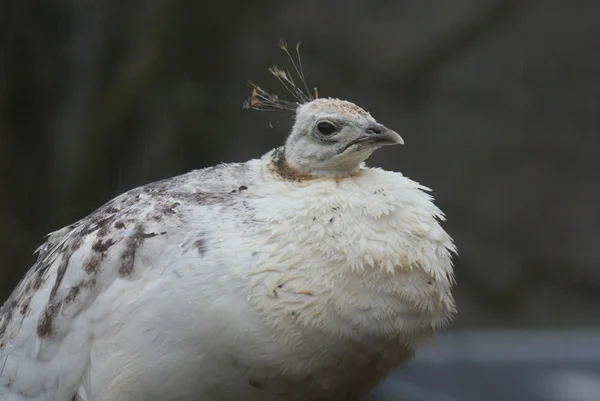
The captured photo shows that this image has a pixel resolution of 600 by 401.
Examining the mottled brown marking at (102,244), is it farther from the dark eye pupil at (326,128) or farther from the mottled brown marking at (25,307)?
the dark eye pupil at (326,128)

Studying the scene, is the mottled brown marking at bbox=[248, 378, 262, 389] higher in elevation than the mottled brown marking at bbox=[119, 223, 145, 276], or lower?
lower

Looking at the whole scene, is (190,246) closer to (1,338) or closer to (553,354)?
(1,338)

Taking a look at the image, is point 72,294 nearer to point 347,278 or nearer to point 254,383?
point 254,383

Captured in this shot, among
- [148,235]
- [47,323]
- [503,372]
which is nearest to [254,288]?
[148,235]

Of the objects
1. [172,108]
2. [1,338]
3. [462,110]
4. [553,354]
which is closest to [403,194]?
[1,338]

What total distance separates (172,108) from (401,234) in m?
4.16

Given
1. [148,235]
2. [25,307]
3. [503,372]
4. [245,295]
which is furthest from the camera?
[503,372]

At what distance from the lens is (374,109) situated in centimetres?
757

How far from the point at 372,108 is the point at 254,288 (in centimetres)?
518

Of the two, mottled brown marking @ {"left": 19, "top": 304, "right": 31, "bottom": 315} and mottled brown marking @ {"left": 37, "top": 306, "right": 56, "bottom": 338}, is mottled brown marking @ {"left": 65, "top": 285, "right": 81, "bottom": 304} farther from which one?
mottled brown marking @ {"left": 19, "top": 304, "right": 31, "bottom": 315}

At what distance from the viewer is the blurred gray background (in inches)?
255

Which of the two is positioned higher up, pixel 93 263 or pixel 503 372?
pixel 93 263

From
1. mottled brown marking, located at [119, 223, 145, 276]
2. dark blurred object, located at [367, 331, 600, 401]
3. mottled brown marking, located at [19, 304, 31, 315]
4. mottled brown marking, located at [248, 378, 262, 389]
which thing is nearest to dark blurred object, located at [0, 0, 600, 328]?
dark blurred object, located at [367, 331, 600, 401]

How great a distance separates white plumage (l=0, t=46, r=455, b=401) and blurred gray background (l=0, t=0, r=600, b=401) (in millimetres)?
3731
